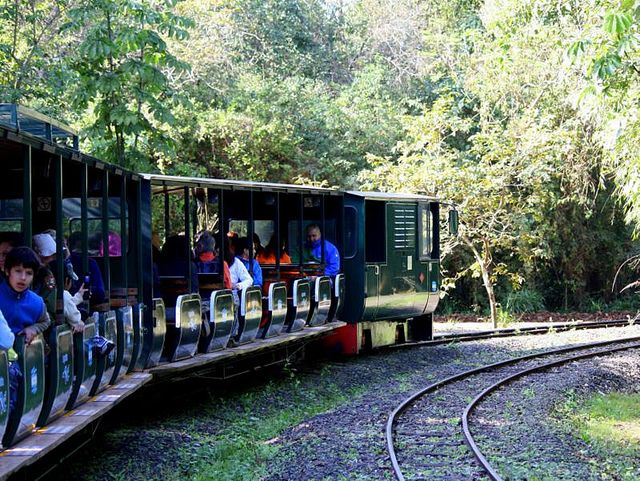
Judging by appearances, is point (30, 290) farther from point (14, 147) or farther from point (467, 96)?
point (467, 96)

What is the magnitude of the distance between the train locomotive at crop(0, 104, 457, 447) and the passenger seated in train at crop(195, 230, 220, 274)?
0.08m

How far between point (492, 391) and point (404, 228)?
4.35 metres

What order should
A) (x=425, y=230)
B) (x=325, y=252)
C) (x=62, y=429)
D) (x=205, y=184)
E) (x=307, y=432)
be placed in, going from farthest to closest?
1. (x=425, y=230)
2. (x=325, y=252)
3. (x=205, y=184)
4. (x=307, y=432)
5. (x=62, y=429)

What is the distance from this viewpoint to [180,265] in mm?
11391

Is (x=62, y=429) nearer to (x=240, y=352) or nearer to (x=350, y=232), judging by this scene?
(x=240, y=352)

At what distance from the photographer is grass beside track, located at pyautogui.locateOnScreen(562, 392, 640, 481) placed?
876 cm

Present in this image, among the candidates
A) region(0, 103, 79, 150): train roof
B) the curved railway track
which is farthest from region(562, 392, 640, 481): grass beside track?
the curved railway track

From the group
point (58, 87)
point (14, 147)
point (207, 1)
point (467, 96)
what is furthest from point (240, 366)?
point (207, 1)

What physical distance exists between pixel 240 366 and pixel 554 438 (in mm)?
4528

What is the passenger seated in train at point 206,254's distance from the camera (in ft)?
38.6

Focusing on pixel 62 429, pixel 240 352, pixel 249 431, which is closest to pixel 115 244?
pixel 249 431

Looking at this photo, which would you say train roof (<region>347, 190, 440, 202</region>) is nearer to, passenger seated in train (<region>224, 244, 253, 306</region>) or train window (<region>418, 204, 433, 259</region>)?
train window (<region>418, 204, 433, 259</region>)

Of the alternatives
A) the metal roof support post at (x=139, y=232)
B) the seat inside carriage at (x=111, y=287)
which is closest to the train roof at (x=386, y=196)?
the seat inside carriage at (x=111, y=287)

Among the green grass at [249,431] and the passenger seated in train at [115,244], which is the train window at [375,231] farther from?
the passenger seated in train at [115,244]
